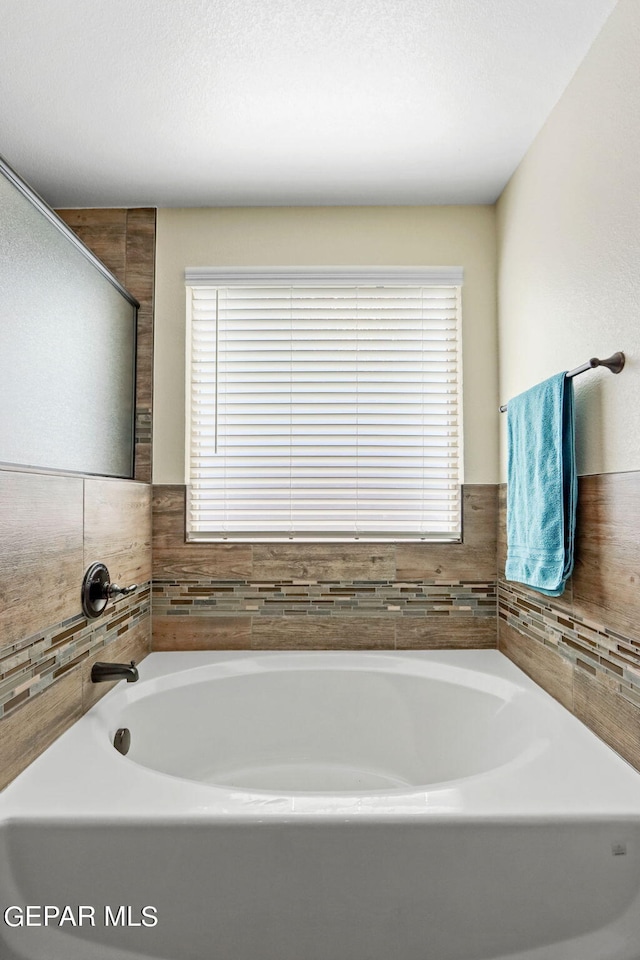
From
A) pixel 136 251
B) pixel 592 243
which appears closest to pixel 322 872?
pixel 592 243

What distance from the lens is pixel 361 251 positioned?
2.44 meters

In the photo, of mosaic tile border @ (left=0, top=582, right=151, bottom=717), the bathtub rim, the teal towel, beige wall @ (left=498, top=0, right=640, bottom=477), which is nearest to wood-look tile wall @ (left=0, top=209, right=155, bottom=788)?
mosaic tile border @ (left=0, top=582, right=151, bottom=717)

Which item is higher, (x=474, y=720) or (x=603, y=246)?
(x=603, y=246)

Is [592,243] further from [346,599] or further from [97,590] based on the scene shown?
[97,590]

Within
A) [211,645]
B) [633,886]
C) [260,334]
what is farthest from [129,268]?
[633,886]

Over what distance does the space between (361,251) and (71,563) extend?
5.44 feet

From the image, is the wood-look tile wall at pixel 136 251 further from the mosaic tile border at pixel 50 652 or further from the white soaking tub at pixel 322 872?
the white soaking tub at pixel 322 872

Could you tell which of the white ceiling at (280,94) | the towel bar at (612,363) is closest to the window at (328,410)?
the white ceiling at (280,94)

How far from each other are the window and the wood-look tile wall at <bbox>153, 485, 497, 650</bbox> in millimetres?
79

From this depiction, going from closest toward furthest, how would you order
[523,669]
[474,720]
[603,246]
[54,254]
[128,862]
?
[128,862] → [603,246] → [54,254] → [474,720] → [523,669]

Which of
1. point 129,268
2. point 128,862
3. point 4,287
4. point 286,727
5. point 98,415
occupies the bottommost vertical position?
point 286,727

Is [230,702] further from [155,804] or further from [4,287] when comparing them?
[4,287]

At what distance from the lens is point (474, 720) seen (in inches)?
77.9

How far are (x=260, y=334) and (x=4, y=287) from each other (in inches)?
44.5
